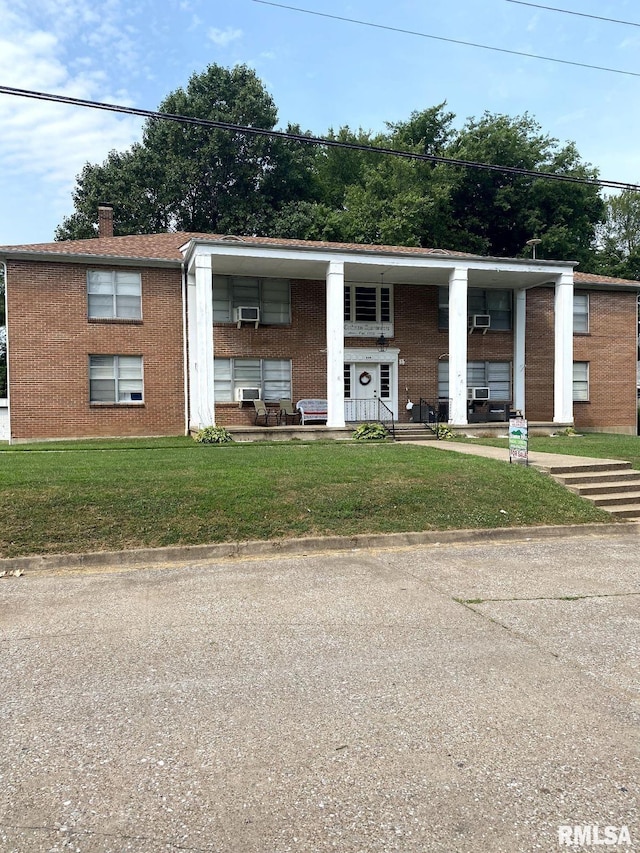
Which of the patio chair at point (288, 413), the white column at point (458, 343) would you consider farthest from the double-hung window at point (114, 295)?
the white column at point (458, 343)

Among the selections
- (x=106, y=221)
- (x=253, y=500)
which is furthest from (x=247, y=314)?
(x=253, y=500)

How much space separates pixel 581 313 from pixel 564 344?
402 centimetres

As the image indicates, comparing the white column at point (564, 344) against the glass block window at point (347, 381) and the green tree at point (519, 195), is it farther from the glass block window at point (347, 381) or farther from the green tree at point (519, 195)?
the green tree at point (519, 195)

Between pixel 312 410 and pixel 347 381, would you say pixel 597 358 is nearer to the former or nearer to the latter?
pixel 347 381

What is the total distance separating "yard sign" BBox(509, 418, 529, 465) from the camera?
12445mm

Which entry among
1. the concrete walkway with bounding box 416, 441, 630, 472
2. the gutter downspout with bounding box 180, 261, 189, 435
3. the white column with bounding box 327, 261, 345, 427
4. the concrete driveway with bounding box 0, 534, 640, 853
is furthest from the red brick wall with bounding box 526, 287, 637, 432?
the concrete driveway with bounding box 0, 534, 640, 853

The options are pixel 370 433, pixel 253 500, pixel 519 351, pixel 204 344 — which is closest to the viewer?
pixel 253 500

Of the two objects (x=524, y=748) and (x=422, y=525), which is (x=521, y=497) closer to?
(x=422, y=525)

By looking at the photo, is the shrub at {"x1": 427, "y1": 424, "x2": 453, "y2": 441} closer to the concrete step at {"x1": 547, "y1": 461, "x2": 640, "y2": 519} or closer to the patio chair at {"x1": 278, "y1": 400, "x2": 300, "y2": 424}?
the patio chair at {"x1": 278, "y1": 400, "x2": 300, "y2": 424}

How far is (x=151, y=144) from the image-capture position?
39.1 metres

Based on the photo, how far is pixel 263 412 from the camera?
20.6 meters

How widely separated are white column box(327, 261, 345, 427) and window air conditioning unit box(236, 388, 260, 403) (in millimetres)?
2736

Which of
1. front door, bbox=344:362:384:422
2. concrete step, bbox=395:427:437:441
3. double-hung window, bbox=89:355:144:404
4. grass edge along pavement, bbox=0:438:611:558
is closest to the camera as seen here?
grass edge along pavement, bbox=0:438:611:558

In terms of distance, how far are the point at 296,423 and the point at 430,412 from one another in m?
4.84
